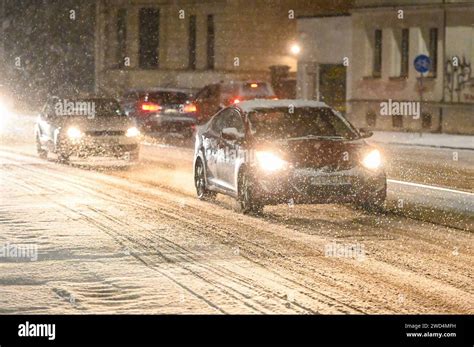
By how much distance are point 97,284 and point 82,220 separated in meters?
5.19

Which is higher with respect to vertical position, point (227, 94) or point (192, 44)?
point (192, 44)

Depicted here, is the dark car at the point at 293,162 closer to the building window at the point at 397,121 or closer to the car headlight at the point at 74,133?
the car headlight at the point at 74,133

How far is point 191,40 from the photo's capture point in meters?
67.6

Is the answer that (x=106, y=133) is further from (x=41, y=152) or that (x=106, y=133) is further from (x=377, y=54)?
(x=377, y=54)

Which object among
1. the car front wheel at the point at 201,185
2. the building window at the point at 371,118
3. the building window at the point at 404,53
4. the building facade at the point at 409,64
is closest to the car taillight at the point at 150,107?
the building facade at the point at 409,64

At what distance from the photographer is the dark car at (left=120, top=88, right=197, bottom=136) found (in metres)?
41.5

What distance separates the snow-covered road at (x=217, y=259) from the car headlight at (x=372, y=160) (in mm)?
646

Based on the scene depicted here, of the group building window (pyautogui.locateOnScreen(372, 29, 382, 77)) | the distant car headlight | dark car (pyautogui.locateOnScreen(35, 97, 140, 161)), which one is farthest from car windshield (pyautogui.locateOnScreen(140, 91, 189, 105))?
the distant car headlight

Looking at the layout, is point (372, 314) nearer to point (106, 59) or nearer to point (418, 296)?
point (418, 296)

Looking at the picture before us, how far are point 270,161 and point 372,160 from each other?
1.33 meters

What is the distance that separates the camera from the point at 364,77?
165ft

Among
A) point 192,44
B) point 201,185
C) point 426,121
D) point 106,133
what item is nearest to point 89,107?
point 106,133

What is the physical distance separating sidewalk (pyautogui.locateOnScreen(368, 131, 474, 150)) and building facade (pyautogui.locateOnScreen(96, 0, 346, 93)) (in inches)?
812

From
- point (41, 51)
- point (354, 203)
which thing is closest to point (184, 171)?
point (354, 203)
